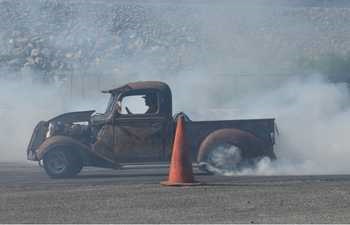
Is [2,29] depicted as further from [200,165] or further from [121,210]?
[121,210]

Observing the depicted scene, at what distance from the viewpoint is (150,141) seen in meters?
16.4

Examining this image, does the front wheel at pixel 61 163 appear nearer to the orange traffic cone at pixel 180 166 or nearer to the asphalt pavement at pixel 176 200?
the asphalt pavement at pixel 176 200

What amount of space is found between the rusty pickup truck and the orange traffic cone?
1805mm

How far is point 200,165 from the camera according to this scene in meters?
16.3

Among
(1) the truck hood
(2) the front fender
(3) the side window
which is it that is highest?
(3) the side window

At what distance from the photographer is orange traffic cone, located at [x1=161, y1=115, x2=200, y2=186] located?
14125 mm

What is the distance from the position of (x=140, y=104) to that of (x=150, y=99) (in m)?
0.25

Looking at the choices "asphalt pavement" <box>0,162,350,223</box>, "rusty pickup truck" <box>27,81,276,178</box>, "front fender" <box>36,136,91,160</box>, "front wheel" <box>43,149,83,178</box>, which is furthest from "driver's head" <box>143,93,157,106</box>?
"front wheel" <box>43,149,83,178</box>

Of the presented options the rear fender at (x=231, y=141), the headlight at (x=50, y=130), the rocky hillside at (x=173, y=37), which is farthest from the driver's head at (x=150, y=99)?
the rocky hillside at (x=173, y=37)

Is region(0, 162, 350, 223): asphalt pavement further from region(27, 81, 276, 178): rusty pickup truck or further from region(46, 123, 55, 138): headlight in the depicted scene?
region(46, 123, 55, 138): headlight

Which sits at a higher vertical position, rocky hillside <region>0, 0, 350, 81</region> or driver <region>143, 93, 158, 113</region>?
rocky hillside <region>0, 0, 350, 81</region>

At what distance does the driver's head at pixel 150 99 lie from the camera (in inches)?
656

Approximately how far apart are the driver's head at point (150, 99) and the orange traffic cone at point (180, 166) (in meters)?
2.20

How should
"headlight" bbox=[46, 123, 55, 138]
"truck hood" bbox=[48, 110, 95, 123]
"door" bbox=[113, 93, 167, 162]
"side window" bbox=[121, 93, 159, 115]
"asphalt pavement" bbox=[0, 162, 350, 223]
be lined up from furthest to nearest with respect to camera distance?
"truck hood" bbox=[48, 110, 95, 123], "headlight" bbox=[46, 123, 55, 138], "side window" bbox=[121, 93, 159, 115], "door" bbox=[113, 93, 167, 162], "asphalt pavement" bbox=[0, 162, 350, 223]
